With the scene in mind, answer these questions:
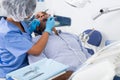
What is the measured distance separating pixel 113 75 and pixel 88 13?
5.48 ft

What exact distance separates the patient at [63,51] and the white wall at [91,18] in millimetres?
630

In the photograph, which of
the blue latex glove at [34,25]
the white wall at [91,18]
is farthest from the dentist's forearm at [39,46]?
the white wall at [91,18]

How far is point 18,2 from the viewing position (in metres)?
1.38

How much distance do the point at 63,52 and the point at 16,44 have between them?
14.4 inches

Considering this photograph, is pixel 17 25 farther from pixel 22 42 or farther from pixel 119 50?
pixel 119 50

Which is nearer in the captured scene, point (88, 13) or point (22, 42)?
point (22, 42)

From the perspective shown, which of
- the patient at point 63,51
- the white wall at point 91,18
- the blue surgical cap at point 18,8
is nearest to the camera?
the blue surgical cap at point 18,8

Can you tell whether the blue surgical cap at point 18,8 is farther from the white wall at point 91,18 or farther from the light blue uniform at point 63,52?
the white wall at point 91,18

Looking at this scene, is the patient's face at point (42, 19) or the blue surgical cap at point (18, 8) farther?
the patient's face at point (42, 19)

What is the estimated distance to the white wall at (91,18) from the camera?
2164 millimetres

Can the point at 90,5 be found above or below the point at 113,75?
above

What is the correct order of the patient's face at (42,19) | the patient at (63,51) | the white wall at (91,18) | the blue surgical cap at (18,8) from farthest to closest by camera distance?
the white wall at (91,18) → the patient's face at (42,19) → the patient at (63,51) → the blue surgical cap at (18,8)

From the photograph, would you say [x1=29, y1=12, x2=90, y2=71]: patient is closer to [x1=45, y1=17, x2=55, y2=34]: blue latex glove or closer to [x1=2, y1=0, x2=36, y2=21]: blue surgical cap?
[x1=45, y1=17, x2=55, y2=34]: blue latex glove

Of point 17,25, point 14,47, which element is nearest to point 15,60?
point 14,47
